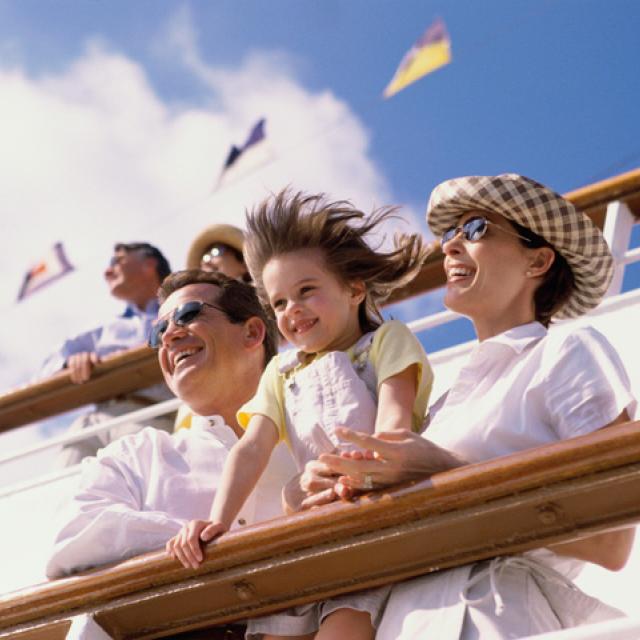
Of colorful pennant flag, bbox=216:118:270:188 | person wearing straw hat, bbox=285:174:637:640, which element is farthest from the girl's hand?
colorful pennant flag, bbox=216:118:270:188

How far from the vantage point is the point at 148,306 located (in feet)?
14.7

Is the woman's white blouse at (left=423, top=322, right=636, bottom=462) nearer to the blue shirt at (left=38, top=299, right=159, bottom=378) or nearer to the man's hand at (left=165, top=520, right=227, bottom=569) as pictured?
the man's hand at (left=165, top=520, right=227, bottom=569)

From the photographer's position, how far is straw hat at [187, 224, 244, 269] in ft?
12.5

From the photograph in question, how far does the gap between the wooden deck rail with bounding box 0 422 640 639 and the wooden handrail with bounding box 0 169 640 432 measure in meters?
1.62

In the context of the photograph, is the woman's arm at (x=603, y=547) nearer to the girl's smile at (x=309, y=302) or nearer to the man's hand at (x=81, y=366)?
the girl's smile at (x=309, y=302)

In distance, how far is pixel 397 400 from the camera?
1957 millimetres

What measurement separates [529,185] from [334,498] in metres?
0.62

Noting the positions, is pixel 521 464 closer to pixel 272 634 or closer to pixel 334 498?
pixel 334 498

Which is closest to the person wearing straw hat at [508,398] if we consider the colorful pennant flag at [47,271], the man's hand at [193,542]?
the man's hand at [193,542]

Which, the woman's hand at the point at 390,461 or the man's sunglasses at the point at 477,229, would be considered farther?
the man's sunglasses at the point at 477,229

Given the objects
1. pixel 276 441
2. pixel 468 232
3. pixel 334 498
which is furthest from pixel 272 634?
pixel 468 232

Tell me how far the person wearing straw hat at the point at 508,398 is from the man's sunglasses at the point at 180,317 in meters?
0.54

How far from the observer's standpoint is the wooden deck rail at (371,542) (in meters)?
1.49

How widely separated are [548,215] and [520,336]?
0.23 metres
